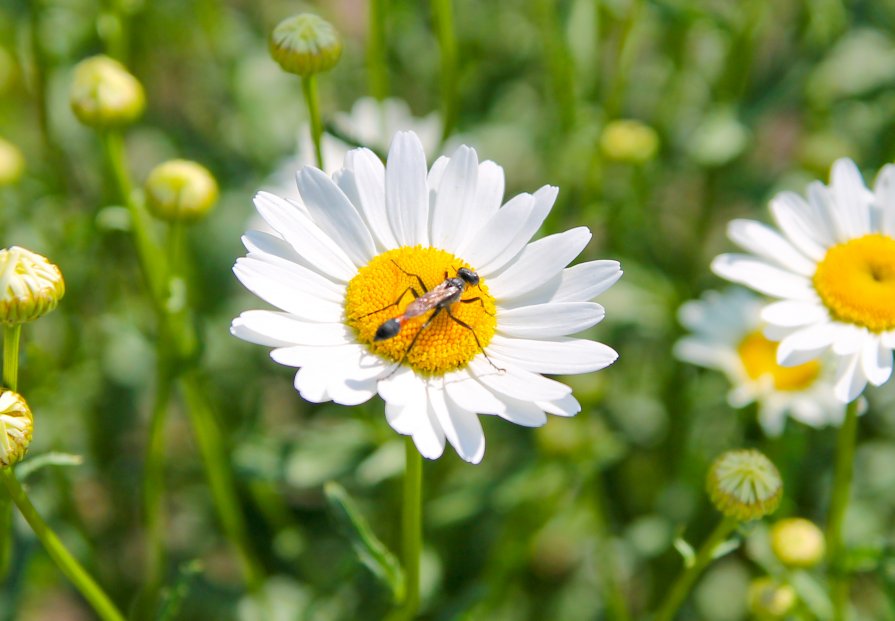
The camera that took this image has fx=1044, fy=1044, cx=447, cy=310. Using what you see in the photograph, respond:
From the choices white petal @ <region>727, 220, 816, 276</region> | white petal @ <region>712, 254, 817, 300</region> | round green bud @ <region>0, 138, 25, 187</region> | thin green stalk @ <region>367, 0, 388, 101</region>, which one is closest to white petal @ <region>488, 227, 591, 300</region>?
white petal @ <region>712, 254, 817, 300</region>

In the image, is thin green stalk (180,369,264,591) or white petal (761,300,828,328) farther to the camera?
thin green stalk (180,369,264,591)

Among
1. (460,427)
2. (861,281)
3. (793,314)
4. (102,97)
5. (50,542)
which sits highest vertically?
(861,281)

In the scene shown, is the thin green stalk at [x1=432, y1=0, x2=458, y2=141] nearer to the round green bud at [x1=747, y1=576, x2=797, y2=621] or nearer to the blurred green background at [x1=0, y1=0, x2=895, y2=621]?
the blurred green background at [x1=0, y1=0, x2=895, y2=621]

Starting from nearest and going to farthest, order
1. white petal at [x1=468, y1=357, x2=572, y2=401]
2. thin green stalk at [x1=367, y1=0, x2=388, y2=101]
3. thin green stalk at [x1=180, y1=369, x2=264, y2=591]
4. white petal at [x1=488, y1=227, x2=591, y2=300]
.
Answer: white petal at [x1=468, y1=357, x2=572, y2=401]
white petal at [x1=488, y1=227, x2=591, y2=300]
thin green stalk at [x1=180, y1=369, x2=264, y2=591]
thin green stalk at [x1=367, y1=0, x2=388, y2=101]

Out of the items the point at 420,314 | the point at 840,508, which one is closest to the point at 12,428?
the point at 420,314

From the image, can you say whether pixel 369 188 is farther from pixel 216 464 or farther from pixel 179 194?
pixel 216 464

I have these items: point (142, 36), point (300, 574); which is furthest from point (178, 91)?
point (300, 574)
